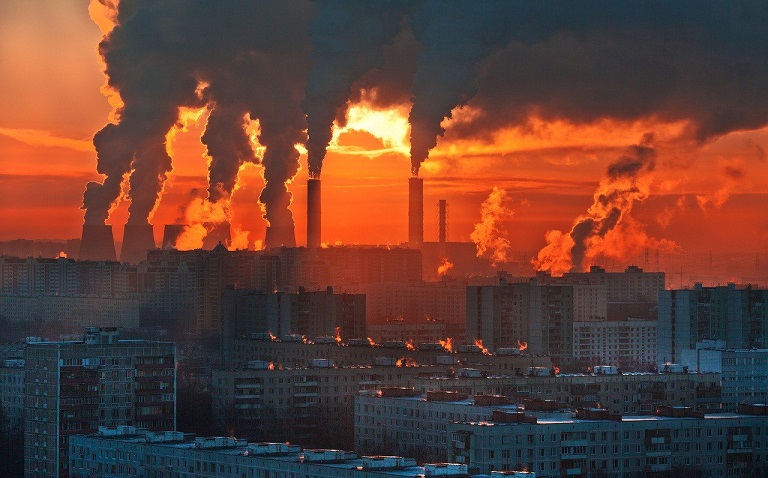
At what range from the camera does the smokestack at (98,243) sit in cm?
6988

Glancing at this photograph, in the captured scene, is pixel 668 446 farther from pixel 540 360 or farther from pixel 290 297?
pixel 290 297

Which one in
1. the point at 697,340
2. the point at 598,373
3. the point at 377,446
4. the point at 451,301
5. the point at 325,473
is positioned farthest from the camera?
the point at 451,301

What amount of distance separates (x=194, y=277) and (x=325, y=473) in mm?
47311

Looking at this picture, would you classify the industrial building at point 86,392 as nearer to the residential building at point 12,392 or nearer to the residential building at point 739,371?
the residential building at point 12,392

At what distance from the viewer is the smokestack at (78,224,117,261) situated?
69875mm

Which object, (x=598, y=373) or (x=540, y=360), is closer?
(x=598, y=373)

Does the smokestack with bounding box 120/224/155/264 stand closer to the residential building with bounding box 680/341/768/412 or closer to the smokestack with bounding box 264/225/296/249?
the smokestack with bounding box 264/225/296/249

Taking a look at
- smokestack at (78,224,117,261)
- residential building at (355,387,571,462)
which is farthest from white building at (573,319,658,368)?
smokestack at (78,224,117,261)

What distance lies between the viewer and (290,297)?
5309cm

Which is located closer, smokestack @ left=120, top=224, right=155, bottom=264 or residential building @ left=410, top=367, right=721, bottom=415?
residential building @ left=410, top=367, right=721, bottom=415

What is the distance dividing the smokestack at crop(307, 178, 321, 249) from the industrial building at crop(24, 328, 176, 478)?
3322 cm

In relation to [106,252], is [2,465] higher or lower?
lower

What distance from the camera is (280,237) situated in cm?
6806

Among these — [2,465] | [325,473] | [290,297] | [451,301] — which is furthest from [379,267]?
[325,473]
